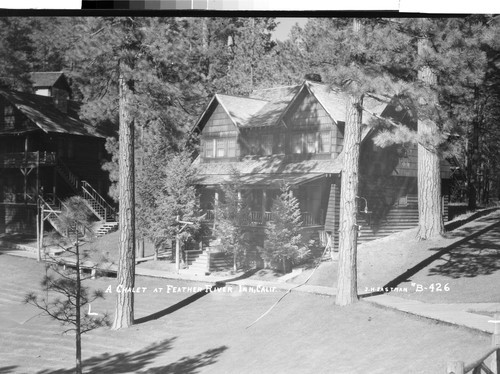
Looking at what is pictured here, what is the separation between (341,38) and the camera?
6.23m

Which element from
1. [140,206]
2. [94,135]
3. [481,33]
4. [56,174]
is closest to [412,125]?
[481,33]

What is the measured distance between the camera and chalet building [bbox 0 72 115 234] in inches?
→ 250

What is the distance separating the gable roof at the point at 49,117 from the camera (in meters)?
6.72

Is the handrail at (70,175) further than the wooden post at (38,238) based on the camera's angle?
Yes

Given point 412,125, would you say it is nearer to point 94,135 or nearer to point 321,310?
point 321,310

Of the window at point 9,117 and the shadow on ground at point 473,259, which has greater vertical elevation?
the window at point 9,117

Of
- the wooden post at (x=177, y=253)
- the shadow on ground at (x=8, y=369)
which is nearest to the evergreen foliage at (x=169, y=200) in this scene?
the wooden post at (x=177, y=253)

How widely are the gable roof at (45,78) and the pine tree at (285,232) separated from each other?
328 cm

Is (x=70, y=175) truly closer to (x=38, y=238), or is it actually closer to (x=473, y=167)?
(x=38, y=238)

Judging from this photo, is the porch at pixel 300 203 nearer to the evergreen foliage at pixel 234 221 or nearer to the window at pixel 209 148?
the evergreen foliage at pixel 234 221

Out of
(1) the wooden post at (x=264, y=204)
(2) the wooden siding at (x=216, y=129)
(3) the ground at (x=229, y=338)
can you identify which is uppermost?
(2) the wooden siding at (x=216, y=129)

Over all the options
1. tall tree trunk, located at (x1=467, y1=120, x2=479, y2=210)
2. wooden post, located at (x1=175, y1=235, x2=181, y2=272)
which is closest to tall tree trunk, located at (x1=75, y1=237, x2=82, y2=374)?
wooden post, located at (x1=175, y1=235, x2=181, y2=272)

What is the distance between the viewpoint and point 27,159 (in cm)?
661

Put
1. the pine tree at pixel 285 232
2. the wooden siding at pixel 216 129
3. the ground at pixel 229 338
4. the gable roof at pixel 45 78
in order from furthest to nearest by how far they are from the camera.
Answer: the wooden siding at pixel 216 129, the pine tree at pixel 285 232, the gable roof at pixel 45 78, the ground at pixel 229 338
